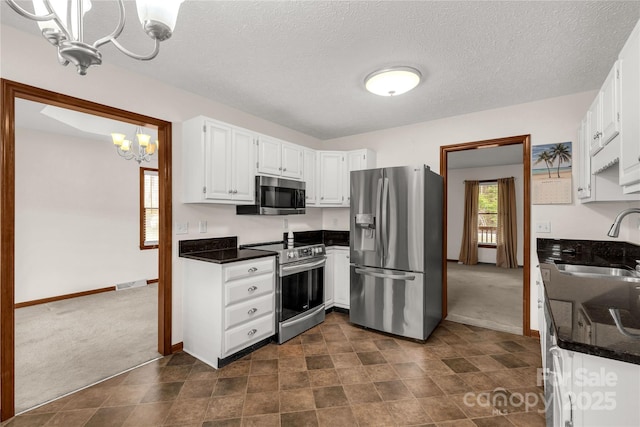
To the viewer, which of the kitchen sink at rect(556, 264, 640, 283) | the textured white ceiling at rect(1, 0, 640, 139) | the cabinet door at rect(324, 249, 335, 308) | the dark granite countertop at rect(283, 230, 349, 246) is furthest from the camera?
the dark granite countertop at rect(283, 230, 349, 246)

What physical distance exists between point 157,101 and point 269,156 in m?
1.17

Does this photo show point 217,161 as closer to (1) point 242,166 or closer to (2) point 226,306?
(1) point 242,166

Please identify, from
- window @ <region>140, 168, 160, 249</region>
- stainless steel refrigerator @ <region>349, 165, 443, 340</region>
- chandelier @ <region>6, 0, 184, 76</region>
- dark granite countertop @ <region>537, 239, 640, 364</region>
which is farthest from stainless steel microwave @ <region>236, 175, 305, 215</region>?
window @ <region>140, 168, 160, 249</region>

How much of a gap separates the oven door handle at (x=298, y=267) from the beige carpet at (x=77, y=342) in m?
1.37

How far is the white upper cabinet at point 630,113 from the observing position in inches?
47.9

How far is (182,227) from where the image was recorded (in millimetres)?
2752

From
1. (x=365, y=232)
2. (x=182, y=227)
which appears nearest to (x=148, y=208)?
(x=182, y=227)

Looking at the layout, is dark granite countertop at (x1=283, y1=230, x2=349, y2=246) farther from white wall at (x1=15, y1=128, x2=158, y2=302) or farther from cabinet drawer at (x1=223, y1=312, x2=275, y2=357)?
white wall at (x1=15, y1=128, x2=158, y2=302)

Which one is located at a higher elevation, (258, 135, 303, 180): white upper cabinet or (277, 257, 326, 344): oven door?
(258, 135, 303, 180): white upper cabinet

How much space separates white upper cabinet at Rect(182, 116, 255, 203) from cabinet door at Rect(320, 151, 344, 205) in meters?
1.30

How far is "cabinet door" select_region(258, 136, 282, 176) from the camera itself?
3121 mm

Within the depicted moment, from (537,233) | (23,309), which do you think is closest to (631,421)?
(537,233)

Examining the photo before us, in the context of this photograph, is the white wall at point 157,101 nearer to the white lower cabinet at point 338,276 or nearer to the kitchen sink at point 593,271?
the white lower cabinet at point 338,276

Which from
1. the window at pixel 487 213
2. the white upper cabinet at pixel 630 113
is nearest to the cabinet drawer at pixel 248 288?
the white upper cabinet at pixel 630 113
